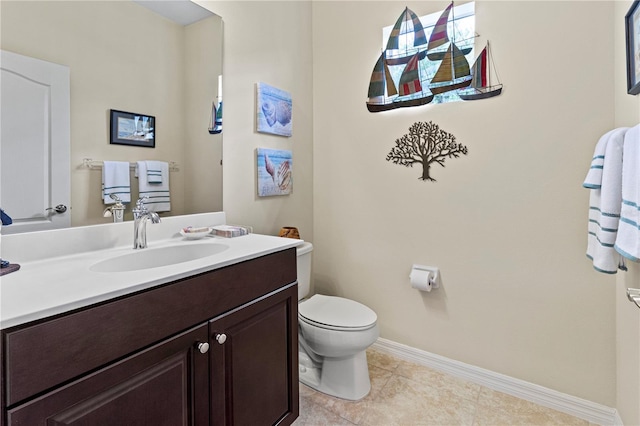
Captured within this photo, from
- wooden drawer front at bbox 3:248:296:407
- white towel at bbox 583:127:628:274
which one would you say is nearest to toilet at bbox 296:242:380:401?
wooden drawer front at bbox 3:248:296:407

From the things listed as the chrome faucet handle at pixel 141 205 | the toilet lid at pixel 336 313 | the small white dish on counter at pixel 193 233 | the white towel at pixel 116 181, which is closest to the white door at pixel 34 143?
the white towel at pixel 116 181

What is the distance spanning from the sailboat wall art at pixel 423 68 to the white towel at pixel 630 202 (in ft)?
2.80

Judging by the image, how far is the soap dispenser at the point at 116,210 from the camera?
51.3 inches

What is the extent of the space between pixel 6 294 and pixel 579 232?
218cm

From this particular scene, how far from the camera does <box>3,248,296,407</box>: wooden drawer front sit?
2.17 feet

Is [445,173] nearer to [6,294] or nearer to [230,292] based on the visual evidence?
[230,292]

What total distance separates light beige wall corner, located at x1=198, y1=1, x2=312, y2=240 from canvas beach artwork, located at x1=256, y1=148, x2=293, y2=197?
0.14ft

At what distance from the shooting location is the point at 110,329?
789 millimetres

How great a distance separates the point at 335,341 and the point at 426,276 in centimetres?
69

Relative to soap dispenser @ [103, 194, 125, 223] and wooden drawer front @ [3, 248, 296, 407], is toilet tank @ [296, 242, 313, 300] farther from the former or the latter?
soap dispenser @ [103, 194, 125, 223]

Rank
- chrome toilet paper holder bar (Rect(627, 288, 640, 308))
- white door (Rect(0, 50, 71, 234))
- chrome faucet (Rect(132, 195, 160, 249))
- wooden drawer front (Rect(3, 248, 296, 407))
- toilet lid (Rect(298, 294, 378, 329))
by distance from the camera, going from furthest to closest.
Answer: toilet lid (Rect(298, 294, 378, 329)), chrome faucet (Rect(132, 195, 160, 249)), white door (Rect(0, 50, 71, 234)), chrome toilet paper holder bar (Rect(627, 288, 640, 308)), wooden drawer front (Rect(3, 248, 296, 407))

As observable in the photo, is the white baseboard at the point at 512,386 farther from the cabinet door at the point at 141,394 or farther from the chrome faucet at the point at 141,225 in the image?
the chrome faucet at the point at 141,225

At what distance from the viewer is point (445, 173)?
194cm

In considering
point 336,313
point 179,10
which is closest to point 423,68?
point 179,10
